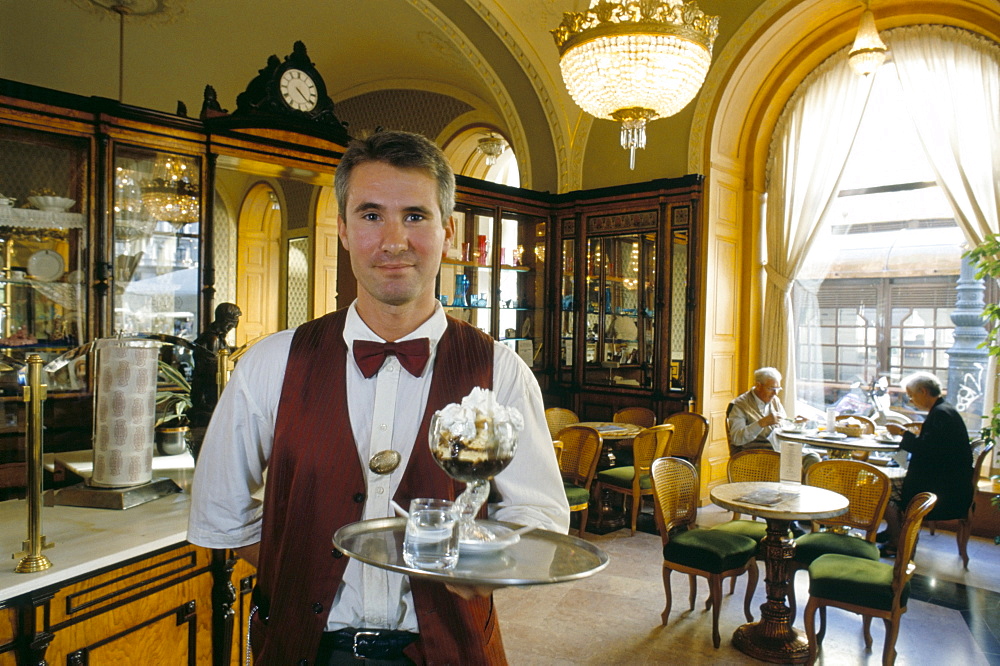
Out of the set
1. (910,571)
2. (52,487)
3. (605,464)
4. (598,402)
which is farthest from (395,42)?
(910,571)

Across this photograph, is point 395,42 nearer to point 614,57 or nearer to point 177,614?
point 614,57

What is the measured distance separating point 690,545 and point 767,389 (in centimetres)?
251

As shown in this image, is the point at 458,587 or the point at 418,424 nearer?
the point at 458,587

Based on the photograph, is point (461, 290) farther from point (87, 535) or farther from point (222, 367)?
point (87, 535)

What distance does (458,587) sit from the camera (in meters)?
1.11

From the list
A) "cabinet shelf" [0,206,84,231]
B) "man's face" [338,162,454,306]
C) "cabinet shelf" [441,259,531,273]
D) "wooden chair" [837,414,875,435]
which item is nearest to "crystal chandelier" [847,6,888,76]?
"wooden chair" [837,414,875,435]

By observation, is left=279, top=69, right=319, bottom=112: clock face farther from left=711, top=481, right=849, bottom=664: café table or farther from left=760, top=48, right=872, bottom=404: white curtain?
left=760, top=48, right=872, bottom=404: white curtain

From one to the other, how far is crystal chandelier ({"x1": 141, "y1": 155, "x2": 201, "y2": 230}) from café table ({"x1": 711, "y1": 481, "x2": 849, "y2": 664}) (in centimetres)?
387

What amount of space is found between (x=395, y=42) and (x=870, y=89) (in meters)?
4.75

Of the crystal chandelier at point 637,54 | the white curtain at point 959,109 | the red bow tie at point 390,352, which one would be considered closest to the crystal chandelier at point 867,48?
the crystal chandelier at point 637,54

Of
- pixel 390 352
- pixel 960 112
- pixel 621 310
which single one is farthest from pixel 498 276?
pixel 390 352

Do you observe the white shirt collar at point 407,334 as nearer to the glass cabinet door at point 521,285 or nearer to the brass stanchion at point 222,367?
the brass stanchion at point 222,367

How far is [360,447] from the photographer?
4.68 feet

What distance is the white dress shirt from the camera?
1401 mm
